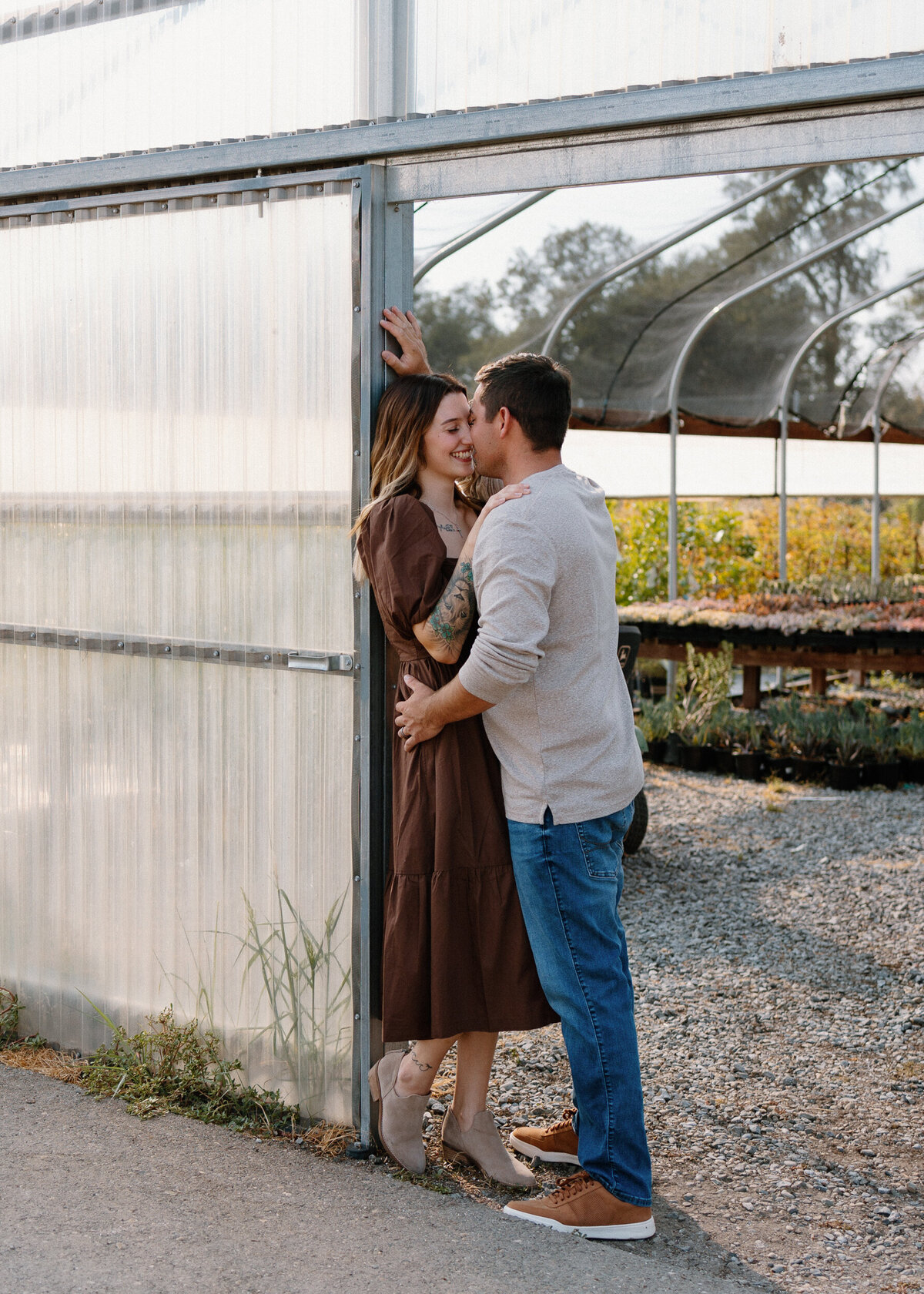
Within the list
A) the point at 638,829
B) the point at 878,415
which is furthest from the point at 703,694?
the point at 878,415

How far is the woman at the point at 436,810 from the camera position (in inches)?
108

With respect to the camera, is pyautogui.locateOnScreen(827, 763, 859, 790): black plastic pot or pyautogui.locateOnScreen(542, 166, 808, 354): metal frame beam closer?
pyautogui.locateOnScreen(542, 166, 808, 354): metal frame beam

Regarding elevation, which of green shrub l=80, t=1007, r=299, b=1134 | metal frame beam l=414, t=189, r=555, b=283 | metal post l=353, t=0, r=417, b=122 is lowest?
green shrub l=80, t=1007, r=299, b=1134

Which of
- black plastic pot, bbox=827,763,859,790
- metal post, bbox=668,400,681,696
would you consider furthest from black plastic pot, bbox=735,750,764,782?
metal post, bbox=668,400,681,696

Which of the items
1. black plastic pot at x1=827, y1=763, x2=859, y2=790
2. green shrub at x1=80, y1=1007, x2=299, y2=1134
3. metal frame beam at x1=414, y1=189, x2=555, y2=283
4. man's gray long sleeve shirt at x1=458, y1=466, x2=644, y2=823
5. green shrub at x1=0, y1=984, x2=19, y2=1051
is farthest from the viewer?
black plastic pot at x1=827, y1=763, x2=859, y2=790

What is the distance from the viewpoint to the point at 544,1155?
3072mm

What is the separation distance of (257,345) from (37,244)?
866mm

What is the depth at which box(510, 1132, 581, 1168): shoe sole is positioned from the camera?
3.06 metres

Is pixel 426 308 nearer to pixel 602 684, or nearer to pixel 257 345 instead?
pixel 257 345

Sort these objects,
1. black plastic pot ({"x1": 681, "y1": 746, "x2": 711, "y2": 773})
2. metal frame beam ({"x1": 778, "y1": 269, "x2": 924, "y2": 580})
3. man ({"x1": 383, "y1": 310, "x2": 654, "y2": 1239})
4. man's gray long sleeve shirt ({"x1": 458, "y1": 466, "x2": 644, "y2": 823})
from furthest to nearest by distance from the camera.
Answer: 1. metal frame beam ({"x1": 778, "y1": 269, "x2": 924, "y2": 580})
2. black plastic pot ({"x1": 681, "y1": 746, "x2": 711, "y2": 773})
3. man ({"x1": 383, "y1": 310, "x2": 654, "y2": 1239})
4. man's gray long sleeve shirt ({"x1": 458, "y1": 466, "x2": 644, "y2": 823})

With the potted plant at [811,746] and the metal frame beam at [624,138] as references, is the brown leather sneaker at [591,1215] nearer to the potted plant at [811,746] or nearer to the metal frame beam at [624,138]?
the metal frame beam at [624,138]

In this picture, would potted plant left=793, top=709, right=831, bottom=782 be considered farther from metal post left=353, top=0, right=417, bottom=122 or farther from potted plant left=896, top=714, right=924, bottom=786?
metal post left=353, top=0, right=417, bottom=122

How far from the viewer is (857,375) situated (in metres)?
11.2

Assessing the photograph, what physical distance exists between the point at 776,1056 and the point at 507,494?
2134 millimetres
